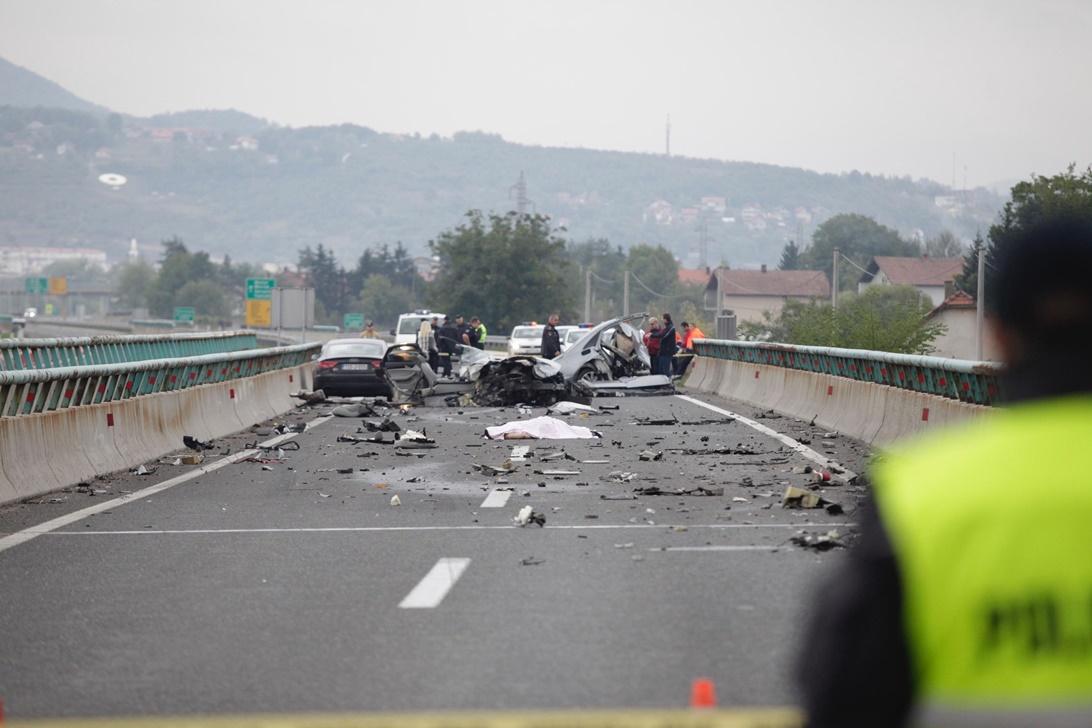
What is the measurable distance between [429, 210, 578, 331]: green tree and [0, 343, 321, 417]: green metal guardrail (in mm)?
87557

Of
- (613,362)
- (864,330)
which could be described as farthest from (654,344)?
(864,330)

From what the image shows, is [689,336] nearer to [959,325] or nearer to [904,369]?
[904,369]

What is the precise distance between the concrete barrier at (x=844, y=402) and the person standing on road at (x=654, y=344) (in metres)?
1.95

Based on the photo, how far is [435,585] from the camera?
9625 millimetres

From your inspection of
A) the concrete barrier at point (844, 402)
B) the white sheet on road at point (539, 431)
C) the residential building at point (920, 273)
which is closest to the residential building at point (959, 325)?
the concrete barrier at point (844, 402)

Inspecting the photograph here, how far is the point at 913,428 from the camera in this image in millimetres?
18781

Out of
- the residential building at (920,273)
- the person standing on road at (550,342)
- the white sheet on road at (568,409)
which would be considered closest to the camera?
the white sheet on road at (568,409)

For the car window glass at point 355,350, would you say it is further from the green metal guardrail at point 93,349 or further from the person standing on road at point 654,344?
the person standing on road at point 654,344

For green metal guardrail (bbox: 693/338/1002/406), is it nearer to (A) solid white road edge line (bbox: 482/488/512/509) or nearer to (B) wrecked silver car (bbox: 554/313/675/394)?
(B) wrecked silver car (bbox: 554/313/675/394)

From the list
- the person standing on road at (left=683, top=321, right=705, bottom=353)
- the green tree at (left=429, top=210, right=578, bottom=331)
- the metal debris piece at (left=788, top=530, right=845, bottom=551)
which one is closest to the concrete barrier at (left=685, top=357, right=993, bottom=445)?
the metal debris piece at (left=788, top=530, right=845, bottom=551)

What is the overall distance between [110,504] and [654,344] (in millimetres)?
25427

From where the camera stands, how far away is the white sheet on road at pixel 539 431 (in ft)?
71.8

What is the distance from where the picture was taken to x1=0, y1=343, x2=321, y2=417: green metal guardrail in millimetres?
15750

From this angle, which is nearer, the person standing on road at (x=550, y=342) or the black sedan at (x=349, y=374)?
the black sedan at (x=349, y=374)
